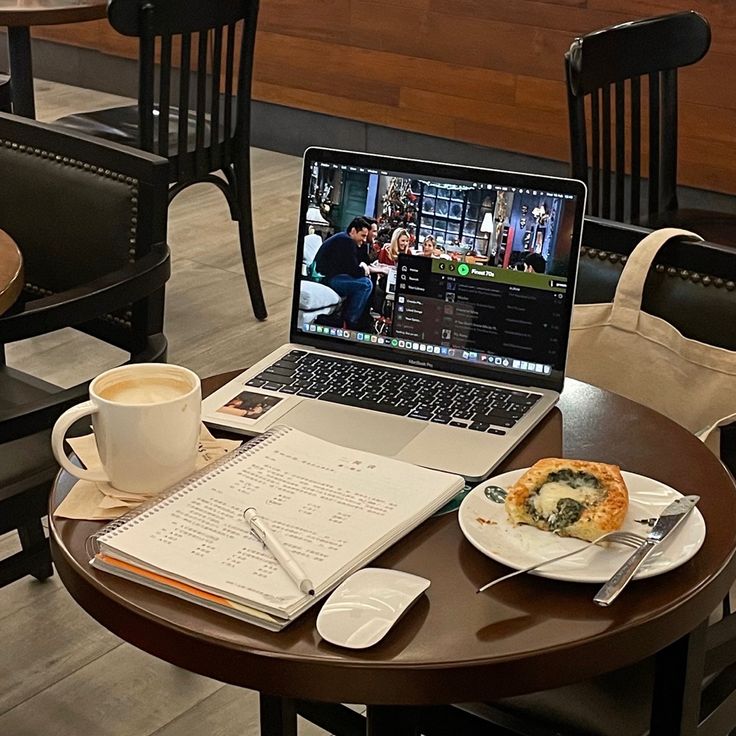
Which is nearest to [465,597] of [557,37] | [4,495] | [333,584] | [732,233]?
[333,584]

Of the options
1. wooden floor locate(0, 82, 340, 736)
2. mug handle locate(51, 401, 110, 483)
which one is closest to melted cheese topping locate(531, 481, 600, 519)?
mug handle locate(51, 401, 110, 483)

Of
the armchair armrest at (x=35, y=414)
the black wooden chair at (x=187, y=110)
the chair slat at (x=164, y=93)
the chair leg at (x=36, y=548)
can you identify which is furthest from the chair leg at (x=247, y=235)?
the armchair armrest at (x=35, y=414)

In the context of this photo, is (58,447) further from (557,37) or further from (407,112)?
(407,112)

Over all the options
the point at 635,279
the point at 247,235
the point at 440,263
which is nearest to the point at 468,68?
the point at 247,235

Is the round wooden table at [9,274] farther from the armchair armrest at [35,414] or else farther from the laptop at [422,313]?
the laptop at [422,313]

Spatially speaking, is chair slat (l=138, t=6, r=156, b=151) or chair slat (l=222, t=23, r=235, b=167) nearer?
chair slat (l=138, t=6, r=156, b=151)

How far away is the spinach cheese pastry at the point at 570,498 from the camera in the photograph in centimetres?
105

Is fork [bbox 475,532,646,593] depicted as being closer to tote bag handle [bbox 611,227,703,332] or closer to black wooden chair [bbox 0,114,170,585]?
tote bag handle [bbox 611,227,703,332]

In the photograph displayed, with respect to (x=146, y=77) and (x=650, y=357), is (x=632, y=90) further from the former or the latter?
(x=650, y=357)

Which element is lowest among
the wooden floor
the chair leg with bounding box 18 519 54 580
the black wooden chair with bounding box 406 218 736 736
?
the wooden floor

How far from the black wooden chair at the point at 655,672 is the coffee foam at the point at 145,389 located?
415mm

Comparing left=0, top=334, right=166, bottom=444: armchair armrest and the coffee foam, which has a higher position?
the coffee foam

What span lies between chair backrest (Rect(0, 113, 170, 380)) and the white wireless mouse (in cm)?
79

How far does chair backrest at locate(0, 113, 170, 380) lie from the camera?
67.7 inches
